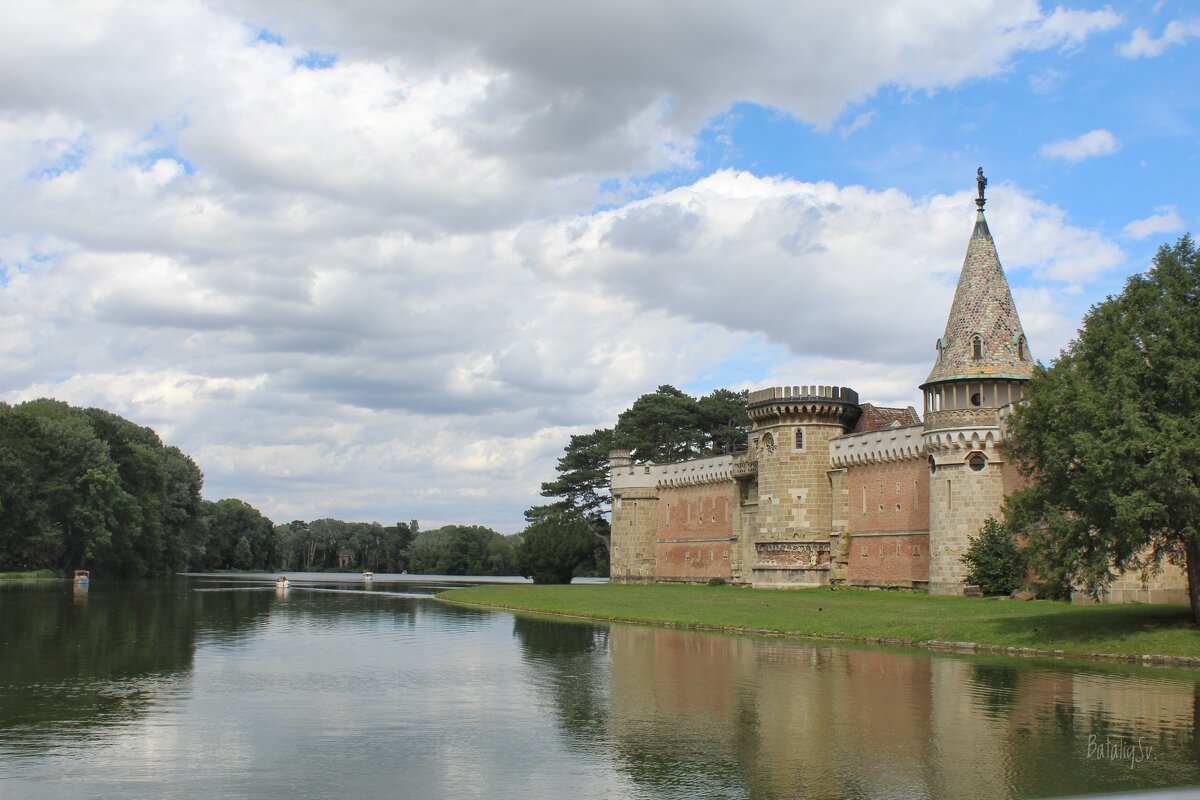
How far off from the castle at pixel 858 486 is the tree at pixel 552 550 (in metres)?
2.96

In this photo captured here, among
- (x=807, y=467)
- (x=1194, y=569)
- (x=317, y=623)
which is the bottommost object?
(x=317, y=623)

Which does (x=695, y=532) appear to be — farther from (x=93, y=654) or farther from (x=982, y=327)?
(x=93, y=654)

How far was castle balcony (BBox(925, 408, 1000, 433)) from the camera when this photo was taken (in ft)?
170

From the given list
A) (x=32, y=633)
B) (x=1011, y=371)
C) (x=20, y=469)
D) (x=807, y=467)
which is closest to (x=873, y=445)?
(x=807, y=467)

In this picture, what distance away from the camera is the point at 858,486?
2486 inches

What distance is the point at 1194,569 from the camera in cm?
3172

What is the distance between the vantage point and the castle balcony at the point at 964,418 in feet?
170

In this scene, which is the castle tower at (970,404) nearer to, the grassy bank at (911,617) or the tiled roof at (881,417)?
the grassy bank at (911,617)

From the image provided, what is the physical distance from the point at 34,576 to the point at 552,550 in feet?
128

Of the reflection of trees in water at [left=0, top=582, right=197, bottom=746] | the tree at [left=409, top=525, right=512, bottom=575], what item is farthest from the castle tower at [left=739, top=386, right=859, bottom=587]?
the tree at [left=409, top=525, right=512, bottom=575]

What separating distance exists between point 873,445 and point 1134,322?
30.0 metres

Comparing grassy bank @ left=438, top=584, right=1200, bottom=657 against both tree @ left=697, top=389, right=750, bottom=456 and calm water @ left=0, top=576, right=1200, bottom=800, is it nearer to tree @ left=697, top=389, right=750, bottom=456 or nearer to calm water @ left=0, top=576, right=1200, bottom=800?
calm water @ left=0, top=576, right=1200, bottom=800

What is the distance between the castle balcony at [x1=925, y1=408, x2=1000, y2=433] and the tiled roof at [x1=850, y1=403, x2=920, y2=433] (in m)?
16.2

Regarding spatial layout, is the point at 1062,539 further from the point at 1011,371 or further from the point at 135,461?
the point at 135,461
